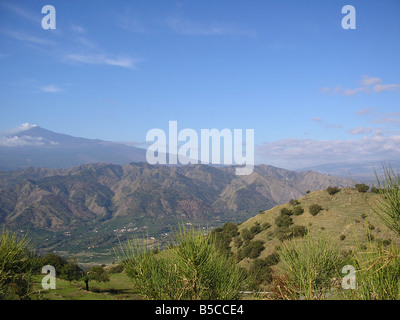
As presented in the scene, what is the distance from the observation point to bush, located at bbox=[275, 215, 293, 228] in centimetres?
6906

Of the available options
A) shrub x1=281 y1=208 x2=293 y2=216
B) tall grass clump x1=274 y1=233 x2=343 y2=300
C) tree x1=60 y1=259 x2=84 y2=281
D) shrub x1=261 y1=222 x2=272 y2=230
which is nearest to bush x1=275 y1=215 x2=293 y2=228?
shrub x1=281 y1=208 x2=293 y2=216

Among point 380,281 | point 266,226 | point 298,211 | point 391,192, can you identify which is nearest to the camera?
point 391,192

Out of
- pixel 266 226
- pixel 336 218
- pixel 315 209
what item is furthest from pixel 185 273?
pixel 266 226

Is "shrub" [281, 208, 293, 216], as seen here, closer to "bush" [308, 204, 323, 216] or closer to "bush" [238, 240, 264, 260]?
"bush" [308, 204, 323, 216]

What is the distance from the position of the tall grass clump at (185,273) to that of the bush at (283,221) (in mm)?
63287

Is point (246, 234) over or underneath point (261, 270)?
over

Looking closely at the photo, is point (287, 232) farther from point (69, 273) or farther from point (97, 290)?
point (69, 273)

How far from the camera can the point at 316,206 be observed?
231ft

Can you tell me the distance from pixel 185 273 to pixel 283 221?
6600cm

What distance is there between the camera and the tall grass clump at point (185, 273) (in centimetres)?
884

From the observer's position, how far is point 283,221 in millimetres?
70375

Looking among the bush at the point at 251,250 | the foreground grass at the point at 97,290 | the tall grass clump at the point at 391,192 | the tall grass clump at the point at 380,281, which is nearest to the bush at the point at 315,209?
the bush at the point at 251,250

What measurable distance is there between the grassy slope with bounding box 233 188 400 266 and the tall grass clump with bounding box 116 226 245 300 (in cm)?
4745
